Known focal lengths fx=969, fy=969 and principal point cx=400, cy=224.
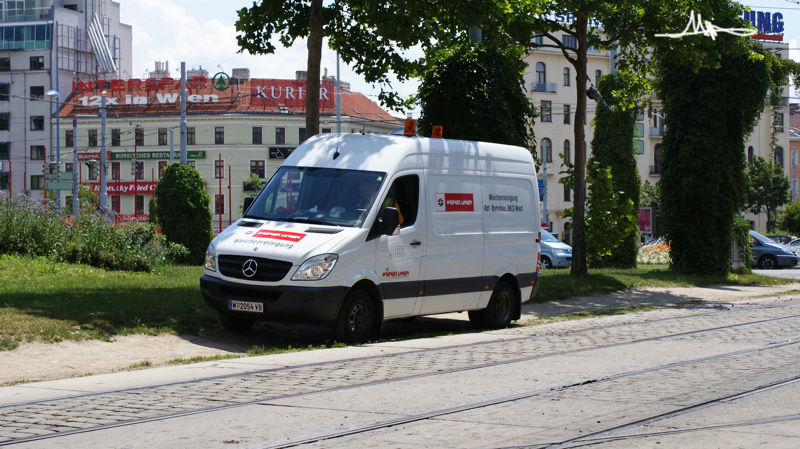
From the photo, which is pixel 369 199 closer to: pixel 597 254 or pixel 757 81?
pixel 597 254

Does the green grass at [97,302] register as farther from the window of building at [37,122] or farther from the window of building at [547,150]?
the window of building at [37,122]

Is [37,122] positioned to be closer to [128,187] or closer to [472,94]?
[128,187]

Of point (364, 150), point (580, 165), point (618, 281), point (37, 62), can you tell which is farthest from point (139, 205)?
point (364, 150)

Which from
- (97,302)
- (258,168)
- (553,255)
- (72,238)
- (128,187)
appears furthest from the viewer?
(258,168)

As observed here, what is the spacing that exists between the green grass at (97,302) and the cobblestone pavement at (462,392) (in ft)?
7.37

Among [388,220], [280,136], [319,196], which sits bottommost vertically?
[388,220]

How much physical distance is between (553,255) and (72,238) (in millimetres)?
19935

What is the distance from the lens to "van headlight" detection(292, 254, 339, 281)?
38.1 ft

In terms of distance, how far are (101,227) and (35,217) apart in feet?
5.04

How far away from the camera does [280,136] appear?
8856cm

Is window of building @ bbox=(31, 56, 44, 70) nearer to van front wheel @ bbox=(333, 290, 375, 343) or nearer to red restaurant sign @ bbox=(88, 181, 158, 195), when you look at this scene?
red restaurant sign @ bbox=(88, 181, 158, 195)

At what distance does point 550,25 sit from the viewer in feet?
77.7

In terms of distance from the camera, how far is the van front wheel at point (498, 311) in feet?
48.4

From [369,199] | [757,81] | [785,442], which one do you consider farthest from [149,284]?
[757,81]
